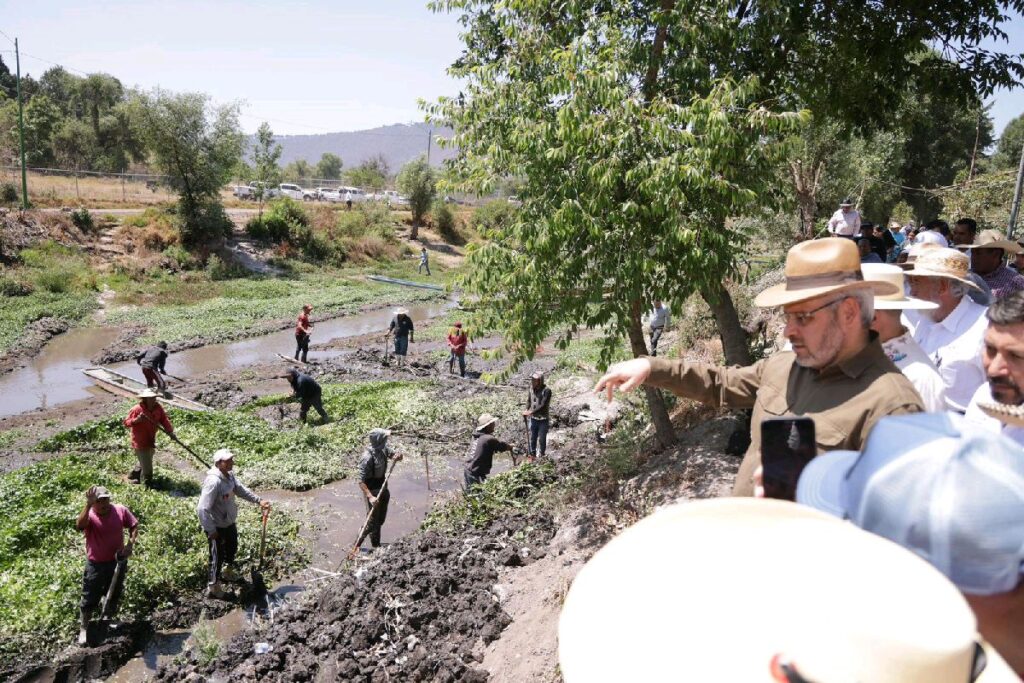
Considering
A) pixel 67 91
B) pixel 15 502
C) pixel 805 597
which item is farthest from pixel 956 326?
pixel 67 91

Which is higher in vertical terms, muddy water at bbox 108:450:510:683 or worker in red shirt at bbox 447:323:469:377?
worker in red shirt at bbox 447:323:469:377

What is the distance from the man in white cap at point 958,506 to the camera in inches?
57.6

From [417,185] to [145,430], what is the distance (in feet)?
136

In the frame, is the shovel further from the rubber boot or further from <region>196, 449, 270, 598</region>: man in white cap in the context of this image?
the rubber boot

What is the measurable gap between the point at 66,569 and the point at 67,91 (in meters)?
95.7

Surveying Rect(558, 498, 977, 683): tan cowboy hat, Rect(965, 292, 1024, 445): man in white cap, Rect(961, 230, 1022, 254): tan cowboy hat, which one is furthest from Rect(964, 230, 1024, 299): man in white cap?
Rect(558, 498, 977, 683): tan cowboy hat

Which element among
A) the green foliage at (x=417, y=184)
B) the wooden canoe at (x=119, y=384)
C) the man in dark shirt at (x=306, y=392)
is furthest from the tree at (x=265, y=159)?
the man in dark shirt at (x=306, y=392)

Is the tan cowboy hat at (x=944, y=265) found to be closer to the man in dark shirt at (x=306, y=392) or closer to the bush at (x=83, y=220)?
the man in dark shirt at (x=306, y=392)

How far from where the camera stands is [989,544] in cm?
147

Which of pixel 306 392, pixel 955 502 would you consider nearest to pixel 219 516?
pixel 306 392

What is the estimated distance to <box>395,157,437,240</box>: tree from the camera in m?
50.0

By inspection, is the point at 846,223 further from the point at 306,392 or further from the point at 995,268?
the point at 306,392

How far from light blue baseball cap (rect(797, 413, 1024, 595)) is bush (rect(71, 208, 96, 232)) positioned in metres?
37.8

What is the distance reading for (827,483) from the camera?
185 cm
